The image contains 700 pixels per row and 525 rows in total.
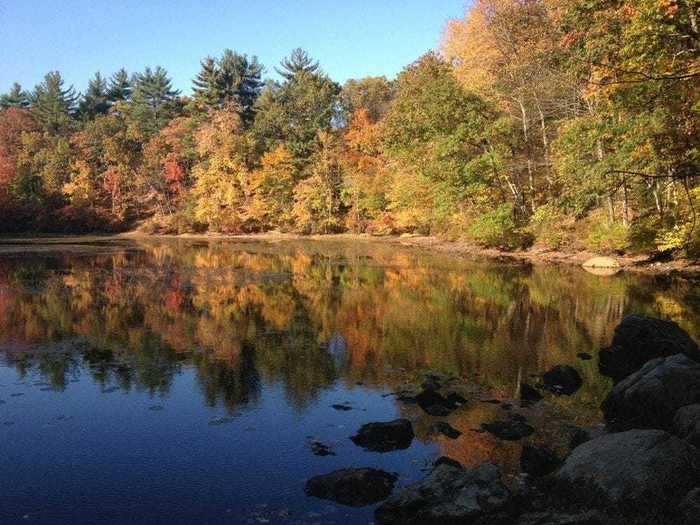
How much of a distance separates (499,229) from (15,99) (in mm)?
85461

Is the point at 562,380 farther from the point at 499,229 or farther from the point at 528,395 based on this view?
the point at 499,229

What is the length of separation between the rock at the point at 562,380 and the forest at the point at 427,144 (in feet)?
12.1

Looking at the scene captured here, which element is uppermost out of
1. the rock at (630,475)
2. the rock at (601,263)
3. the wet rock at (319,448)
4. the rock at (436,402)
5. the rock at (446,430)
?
the rock at (601,263)

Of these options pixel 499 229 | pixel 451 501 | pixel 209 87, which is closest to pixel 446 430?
pixel 451 501

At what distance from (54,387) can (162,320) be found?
248 inches

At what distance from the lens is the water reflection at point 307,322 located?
1226 centimetres

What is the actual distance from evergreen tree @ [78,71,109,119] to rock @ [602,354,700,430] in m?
91.2

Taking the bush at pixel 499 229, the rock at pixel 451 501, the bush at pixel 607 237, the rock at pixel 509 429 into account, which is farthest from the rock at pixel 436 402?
the bush at pixel 499 229

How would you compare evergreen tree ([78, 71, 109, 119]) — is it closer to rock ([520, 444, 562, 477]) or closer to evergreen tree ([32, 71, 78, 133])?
evergreen tree ([32, 71, 78, 133])

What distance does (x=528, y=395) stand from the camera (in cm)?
1038

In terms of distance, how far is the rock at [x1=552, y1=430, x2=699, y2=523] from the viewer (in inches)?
226

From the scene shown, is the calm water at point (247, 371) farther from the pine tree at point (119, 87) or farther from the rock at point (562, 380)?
the pine tree at point (119, 87)

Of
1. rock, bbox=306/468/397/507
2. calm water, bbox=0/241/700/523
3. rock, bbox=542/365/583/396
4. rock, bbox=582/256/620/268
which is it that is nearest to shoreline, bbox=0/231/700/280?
rock, bbox=582/256/620/268

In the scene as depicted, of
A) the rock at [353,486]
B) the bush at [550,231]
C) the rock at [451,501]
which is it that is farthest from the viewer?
the bush at [550,231]
